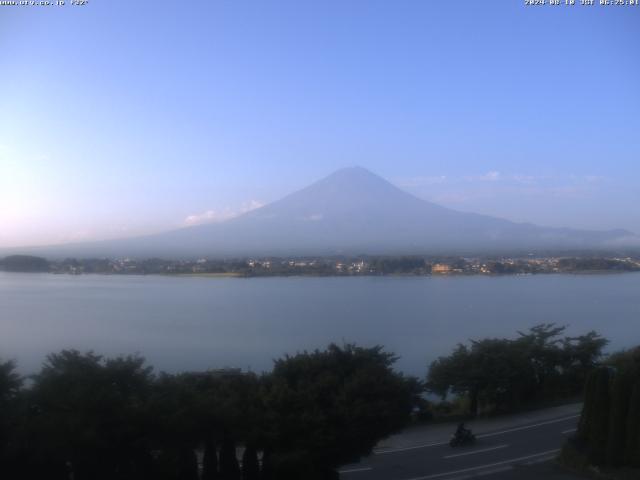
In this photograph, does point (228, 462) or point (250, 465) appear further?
point (250, 465)

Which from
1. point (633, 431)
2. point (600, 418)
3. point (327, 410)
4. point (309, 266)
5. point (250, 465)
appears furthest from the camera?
point (309, 266)

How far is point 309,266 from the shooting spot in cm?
2941

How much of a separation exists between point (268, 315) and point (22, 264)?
7654 mm

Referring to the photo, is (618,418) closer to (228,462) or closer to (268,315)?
(228,462)

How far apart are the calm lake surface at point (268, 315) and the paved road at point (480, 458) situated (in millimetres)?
3624

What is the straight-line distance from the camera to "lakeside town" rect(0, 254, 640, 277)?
22.0 metres

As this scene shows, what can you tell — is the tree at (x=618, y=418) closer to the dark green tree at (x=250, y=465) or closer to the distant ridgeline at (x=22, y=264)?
the dark green tree at (x=250, y=465)

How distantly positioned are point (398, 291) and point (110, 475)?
1910cm

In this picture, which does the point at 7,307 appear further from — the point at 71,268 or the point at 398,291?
the point at 398,291

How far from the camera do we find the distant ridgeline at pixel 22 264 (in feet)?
61.7

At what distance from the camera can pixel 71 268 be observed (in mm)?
21875

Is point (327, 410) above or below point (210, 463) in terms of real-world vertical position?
above

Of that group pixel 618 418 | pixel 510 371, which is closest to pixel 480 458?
pixel 618 418

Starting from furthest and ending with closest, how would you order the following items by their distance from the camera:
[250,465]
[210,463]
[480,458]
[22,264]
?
[22,264] < [480,458] < [250,465] < [210,463]
